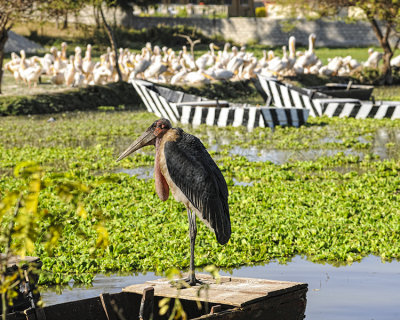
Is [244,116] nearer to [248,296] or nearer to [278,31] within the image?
[248,296]

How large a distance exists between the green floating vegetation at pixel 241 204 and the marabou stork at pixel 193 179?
0.83 metres

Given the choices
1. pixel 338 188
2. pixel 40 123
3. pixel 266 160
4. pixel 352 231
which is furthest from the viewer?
pixel 40 123

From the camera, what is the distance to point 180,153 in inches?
295

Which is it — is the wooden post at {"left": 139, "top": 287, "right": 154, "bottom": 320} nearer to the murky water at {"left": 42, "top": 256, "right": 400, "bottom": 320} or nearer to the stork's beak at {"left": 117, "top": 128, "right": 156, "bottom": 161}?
the stork's beak at {"left": 117, "top": 128, "right": 156, "bottom": 161}

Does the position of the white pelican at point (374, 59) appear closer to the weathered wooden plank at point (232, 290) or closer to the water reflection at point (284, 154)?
the water reflection at point (284, 154)

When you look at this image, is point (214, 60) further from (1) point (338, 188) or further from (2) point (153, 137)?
(2) point (153, 137)

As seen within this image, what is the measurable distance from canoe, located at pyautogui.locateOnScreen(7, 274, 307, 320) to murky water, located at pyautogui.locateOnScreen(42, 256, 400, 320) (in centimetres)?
96

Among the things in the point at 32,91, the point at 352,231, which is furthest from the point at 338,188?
the point at 32,91

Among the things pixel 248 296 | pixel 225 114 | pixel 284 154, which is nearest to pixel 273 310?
pixel 248 296

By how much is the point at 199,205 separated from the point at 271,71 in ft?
101

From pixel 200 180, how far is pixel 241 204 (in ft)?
17.1

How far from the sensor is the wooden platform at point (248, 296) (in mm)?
6703

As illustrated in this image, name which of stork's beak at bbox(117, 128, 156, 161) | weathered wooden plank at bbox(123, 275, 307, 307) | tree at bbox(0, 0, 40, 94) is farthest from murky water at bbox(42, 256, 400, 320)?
tree at bbox(0, 0, 40, 94)

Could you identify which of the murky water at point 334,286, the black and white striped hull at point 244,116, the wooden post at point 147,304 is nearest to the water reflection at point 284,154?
Answer: the black and white striped hull at point 244,116
